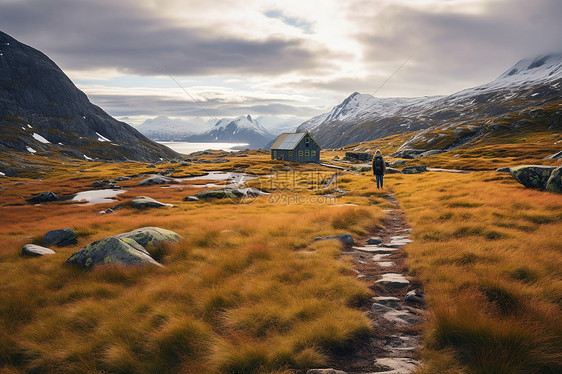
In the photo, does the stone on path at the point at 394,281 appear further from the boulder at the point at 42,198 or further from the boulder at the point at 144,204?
the boulder at the point at 42,198

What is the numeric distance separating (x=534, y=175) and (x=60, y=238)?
98.5 ft

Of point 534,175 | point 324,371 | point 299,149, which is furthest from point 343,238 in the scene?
point 299,149

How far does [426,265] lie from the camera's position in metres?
8.25

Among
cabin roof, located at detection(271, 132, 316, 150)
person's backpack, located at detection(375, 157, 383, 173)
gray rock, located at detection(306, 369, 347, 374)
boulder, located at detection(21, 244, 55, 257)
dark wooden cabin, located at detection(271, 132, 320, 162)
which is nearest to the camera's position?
gray rock, located at detection(306, 369, 347, 374)

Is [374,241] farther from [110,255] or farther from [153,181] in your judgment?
[153,181]

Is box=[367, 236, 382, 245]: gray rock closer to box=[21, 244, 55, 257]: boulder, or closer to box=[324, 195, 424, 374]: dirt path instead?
box=[324, 195, 424, 374]: dirt path

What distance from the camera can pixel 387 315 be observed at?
6.27m

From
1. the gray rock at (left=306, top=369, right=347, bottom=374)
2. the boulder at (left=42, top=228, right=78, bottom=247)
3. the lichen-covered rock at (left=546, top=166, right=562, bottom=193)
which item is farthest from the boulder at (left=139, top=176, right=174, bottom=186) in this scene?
the lichen-covered rock at (left=546, top=166, right=562, bottom=193)

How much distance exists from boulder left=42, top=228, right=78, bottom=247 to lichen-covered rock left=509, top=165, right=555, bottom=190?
95.5 feet

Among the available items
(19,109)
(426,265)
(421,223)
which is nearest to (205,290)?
(426,265)

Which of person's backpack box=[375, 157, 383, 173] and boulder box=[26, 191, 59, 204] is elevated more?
person's backpack box=[375, 157, 383, 173]

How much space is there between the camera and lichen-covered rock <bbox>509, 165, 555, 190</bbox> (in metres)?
18.4

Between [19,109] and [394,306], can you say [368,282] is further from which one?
[19,109]

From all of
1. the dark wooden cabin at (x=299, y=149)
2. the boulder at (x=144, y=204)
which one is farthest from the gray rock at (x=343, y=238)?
the dark wooden cabin at (x=299, y=149)
